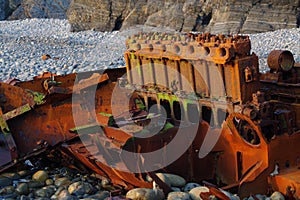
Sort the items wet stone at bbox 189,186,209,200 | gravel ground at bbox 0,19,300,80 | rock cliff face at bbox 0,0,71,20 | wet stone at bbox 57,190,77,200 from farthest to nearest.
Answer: rock cliff face at bbox 0,0,71,20
gravel ground at bbox 0,19,300,80
wet stone at bbox 57,190,77,200
wet stone at bbox 189,186,209,200

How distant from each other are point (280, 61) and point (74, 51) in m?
15.7

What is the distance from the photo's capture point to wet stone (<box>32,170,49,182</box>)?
645 centimetres

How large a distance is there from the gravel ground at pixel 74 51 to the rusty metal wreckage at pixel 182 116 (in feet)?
24.2

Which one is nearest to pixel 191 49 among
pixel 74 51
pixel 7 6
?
pixel 74 51

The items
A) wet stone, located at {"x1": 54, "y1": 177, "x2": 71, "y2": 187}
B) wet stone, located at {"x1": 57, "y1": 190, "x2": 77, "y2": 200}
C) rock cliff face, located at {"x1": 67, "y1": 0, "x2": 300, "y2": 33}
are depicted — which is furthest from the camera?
rock cliff face, located at {"x1": 67, "y1": 0, "x2": 300, "y2": 33}

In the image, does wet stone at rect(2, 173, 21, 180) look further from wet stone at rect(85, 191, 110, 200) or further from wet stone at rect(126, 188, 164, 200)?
wet stone at rect(126, 188, 164, 200)

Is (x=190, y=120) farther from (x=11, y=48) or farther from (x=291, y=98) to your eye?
(x=11, y=48)

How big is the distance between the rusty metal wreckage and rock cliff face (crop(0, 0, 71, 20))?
3483cm

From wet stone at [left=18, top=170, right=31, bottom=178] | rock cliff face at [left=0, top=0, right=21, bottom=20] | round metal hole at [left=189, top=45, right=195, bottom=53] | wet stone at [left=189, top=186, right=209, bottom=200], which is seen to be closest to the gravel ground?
round metal hole at [left=189, top=45, right=195, bottom=53]

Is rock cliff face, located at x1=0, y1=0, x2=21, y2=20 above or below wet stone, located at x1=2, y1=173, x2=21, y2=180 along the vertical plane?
above

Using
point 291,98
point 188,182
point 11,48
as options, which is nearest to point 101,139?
point 188,182

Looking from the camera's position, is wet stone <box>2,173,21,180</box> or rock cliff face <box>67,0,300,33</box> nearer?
Answer: wet stone <box>2,173,21,180</box>

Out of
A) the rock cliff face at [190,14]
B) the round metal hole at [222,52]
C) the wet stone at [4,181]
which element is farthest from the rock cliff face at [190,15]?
the wet stone at [4,181]

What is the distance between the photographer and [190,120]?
6.99 m
